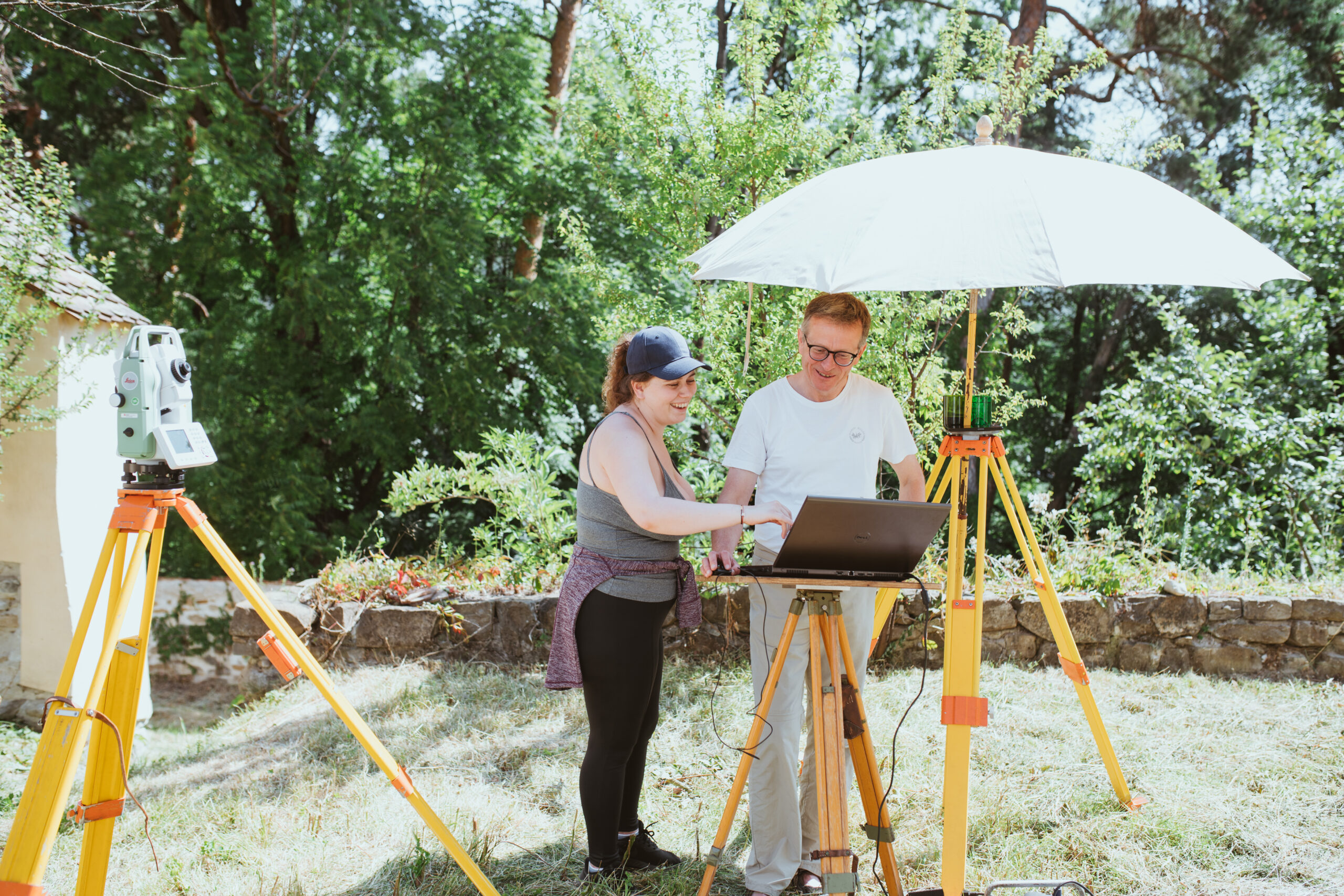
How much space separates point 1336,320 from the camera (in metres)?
8.32

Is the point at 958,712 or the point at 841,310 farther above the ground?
the point at 841,310

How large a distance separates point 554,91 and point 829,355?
9.19 m

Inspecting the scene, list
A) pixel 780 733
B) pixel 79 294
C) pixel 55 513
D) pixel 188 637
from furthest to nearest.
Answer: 1. pixel 188 637
2. pixel 55 513
3. pixel 79 294
4. pixel 780 733

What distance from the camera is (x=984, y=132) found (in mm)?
2600

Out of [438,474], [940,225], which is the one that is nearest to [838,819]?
[940,225]

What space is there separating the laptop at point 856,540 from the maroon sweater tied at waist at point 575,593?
1.43 feet

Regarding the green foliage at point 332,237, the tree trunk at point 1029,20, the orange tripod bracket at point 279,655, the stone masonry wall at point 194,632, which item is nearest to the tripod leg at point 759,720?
the orange tripod bracket at point 279,655

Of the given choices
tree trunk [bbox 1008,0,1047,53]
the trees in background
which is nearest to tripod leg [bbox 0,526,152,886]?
the trees in background

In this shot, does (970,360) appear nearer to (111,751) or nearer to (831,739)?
(831,739)

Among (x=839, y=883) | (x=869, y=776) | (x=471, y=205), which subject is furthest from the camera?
(x=471, y=205)

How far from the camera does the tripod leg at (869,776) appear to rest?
7.88 ft

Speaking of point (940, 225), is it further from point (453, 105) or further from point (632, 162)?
point (453, 105)

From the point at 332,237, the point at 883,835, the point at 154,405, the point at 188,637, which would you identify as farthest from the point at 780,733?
the point at 188,637

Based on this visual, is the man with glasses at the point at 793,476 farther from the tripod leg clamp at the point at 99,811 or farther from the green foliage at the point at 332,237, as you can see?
the green foliage at the point at 332,237
